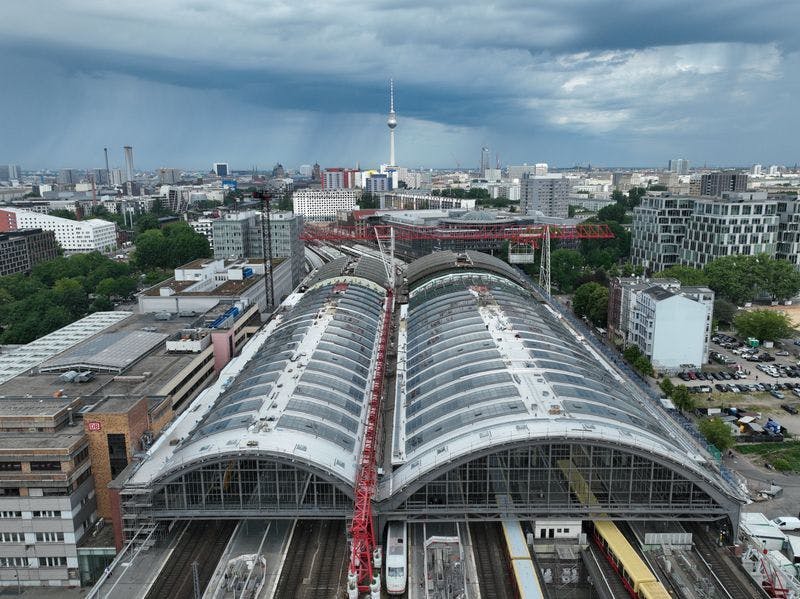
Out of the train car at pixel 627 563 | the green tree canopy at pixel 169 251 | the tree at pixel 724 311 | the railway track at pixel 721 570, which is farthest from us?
the green tree canopy at pixel 169 251

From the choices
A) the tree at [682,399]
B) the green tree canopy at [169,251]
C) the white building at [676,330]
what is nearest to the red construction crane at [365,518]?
the tree at [682,399]

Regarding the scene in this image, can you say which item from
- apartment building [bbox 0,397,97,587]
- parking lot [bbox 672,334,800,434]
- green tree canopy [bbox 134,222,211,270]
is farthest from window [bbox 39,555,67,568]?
green tree canopy [bbox 134,222,211,270]

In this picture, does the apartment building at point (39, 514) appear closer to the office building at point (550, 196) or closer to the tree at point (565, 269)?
the tree at point (565, 269)

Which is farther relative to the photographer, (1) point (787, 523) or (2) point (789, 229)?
(2) point (789, 229)

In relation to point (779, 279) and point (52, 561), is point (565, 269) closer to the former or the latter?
point (779, 279)

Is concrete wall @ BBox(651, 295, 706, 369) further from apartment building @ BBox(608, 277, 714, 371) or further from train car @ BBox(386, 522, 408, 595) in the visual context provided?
train car @ BBox(386, 522, 408, 595)

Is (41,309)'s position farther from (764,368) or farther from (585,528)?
(764,368)

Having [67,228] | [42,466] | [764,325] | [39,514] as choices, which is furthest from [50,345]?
[67,228]
